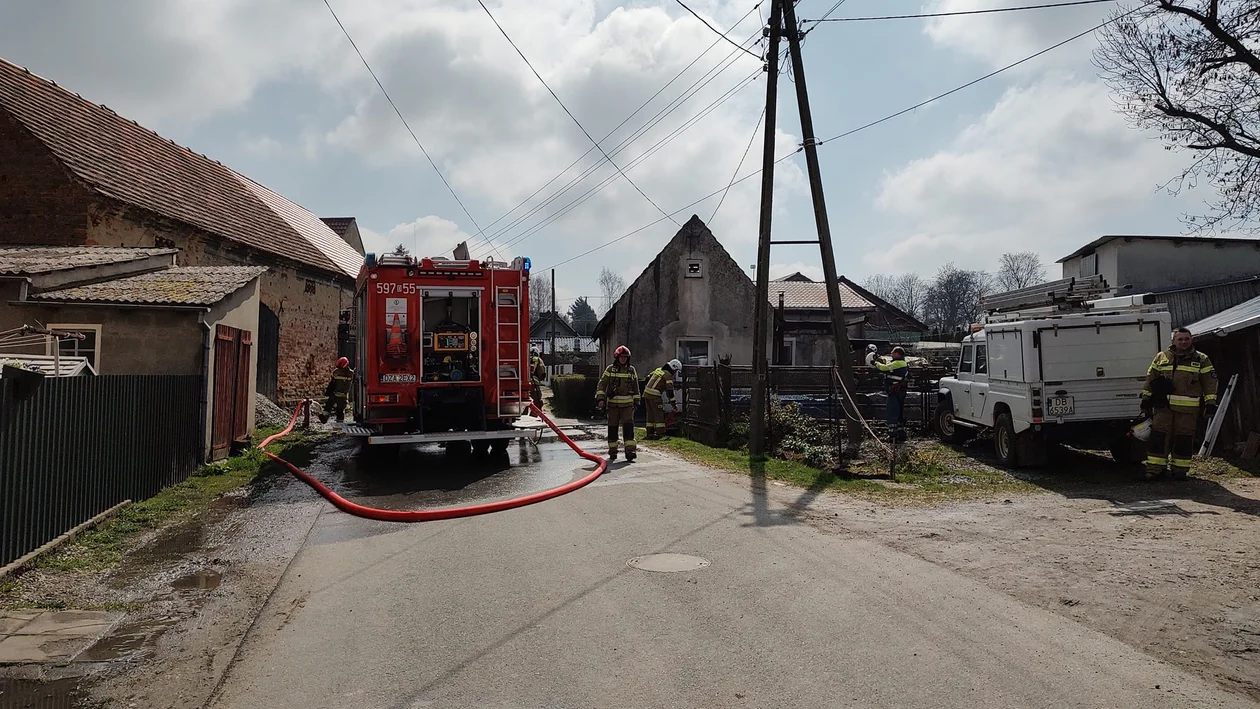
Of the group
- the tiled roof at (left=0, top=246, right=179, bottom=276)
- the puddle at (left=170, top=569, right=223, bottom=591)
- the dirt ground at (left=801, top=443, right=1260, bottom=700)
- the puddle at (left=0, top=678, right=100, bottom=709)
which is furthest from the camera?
the tiled roof at (left=0, top=246, right=179, bottom=276)

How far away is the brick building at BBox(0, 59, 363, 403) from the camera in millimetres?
17016

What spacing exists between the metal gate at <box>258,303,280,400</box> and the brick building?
0.14 ft

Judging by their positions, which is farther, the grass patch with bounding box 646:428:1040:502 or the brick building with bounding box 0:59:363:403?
the brick building with bounding box 0:59:363:403

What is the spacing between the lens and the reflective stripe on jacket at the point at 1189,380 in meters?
9.95

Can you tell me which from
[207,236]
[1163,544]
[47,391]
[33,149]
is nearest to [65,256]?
[33,149]

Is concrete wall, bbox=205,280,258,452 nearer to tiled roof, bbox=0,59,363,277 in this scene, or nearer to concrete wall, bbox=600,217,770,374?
tiled roof, bbox=0,59,363,277

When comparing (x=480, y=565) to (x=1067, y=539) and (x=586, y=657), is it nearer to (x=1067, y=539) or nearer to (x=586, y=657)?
(x=586, y=657)

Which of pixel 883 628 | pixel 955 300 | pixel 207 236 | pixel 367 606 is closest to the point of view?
pixel 883 628

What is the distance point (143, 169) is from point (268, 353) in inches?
214

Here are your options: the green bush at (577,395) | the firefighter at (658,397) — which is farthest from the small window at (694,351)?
the firefighter at (658,397)

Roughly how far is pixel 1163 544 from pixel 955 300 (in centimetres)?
7388

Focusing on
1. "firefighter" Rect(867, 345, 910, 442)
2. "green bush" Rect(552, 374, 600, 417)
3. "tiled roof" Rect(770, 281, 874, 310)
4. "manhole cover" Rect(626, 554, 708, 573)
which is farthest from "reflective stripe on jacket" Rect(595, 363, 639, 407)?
"tiled roof" Rect(770, 281, 874, 310)

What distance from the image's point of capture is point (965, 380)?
14.3 m

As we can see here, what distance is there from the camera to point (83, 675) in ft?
14.6
